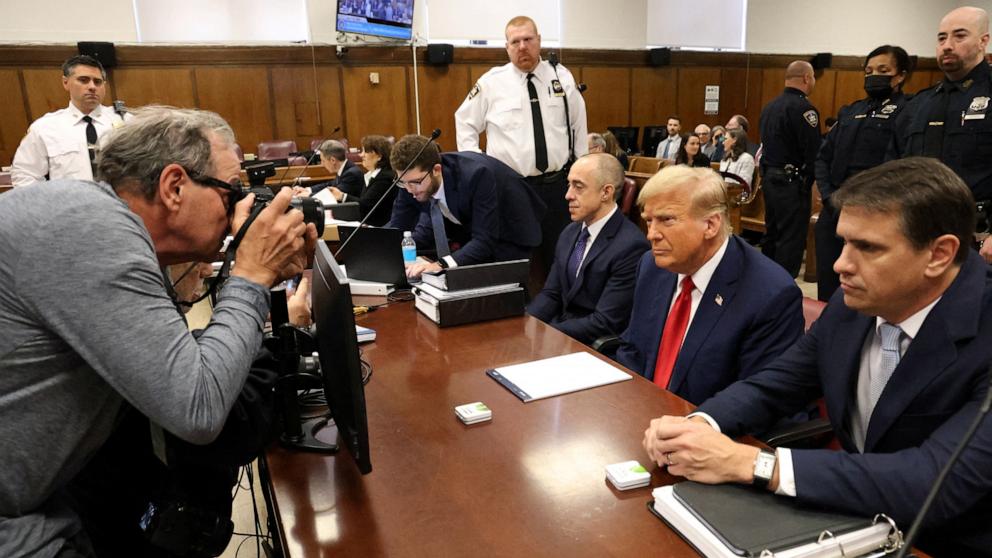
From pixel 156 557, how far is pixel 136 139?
2.62ft

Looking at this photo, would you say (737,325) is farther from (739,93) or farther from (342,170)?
(739,93)

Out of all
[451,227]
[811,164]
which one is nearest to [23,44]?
[451,227]

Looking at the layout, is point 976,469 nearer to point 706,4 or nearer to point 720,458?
point 720,458

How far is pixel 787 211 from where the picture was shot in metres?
4.92

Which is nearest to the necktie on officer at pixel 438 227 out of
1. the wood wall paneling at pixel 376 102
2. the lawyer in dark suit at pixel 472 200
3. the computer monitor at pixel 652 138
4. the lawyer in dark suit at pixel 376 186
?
the lawyer in dark suit at pixel 472 200

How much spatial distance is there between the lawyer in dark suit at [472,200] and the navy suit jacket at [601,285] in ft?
2.22

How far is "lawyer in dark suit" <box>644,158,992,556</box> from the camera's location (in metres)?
1.06

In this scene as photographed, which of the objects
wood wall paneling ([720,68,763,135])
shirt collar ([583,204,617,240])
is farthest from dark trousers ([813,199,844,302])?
wood wall paneling ([720,68,763,135])

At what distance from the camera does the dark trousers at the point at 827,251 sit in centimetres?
386

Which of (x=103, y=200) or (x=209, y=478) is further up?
(x=103, y=200)

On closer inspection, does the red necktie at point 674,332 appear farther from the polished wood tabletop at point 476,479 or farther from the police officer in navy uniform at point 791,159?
the police officer in navy uniform at point 791,159

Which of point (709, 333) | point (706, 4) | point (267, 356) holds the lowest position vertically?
point (709, 333)

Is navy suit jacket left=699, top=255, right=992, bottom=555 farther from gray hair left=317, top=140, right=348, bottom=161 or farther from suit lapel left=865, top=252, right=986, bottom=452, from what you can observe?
gray hair left=317, top=140, right=348, bottom=161

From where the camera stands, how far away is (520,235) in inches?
138
